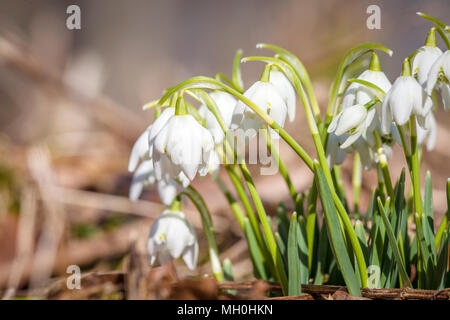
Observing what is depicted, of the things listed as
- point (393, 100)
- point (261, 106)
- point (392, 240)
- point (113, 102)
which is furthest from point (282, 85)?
point (113, 102)

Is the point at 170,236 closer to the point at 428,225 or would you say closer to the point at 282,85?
the point at 282,85

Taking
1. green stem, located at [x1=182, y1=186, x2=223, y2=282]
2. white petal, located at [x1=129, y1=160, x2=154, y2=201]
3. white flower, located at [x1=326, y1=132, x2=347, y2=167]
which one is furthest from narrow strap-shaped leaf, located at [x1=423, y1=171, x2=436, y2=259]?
white petal, located at [x1=129, y1=160, x2=154, y2=201]

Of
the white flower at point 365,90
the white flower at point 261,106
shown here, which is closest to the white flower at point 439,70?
the white flower at point 365,90

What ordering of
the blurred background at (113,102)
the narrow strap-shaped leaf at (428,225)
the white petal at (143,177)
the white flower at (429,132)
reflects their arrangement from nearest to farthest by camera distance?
the narrow strap-shaped leaf at (428,225) < the white flower at (429,132) < the white petal at (143,177) < the blurred background at (113,102)

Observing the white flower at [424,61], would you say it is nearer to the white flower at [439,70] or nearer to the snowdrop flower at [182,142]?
the white flower at [439,70]

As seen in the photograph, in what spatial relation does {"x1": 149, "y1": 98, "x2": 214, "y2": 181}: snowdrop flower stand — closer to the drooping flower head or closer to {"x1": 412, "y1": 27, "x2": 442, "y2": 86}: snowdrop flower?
the drooping flower head

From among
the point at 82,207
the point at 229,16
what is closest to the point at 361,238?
the point at 82,207
